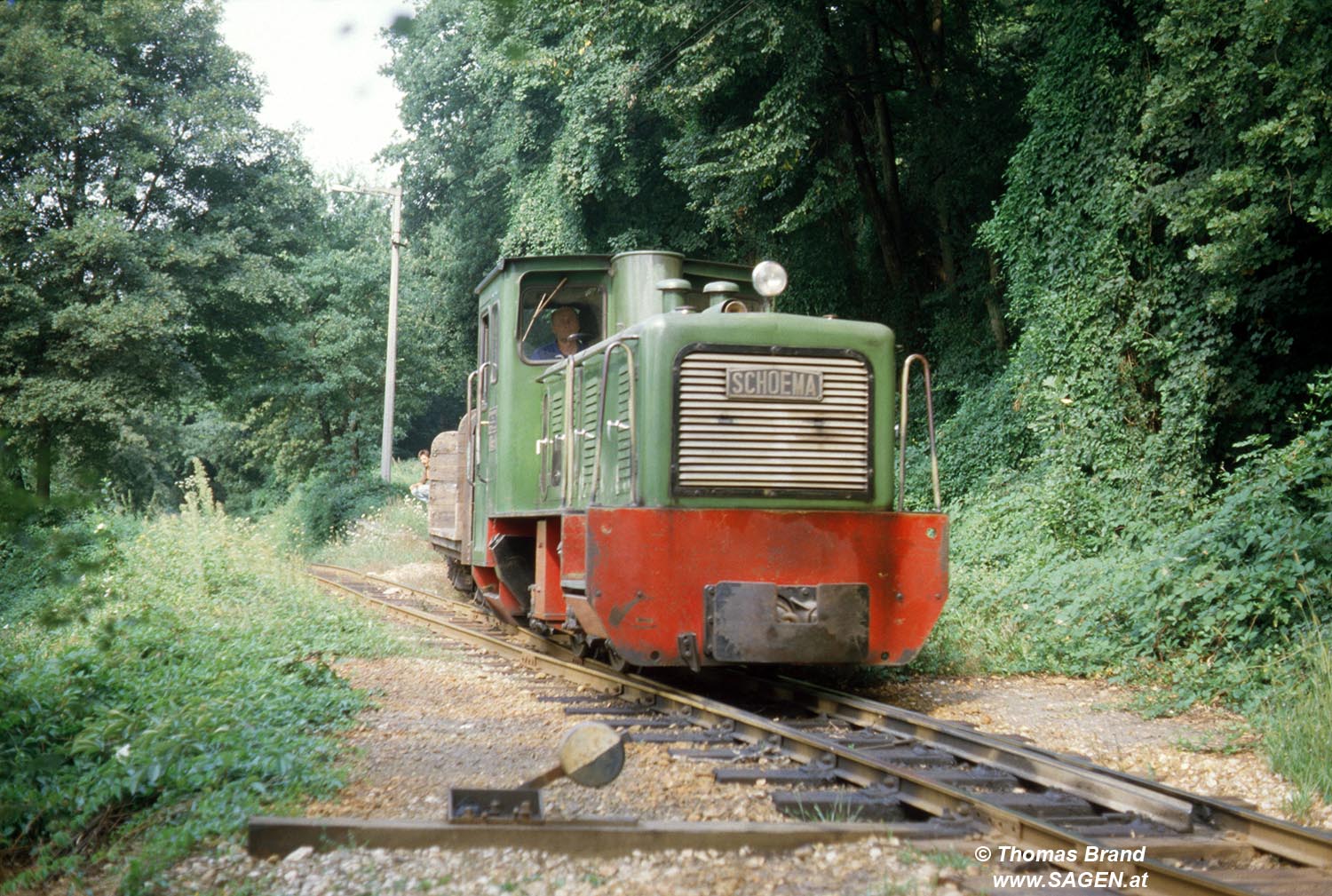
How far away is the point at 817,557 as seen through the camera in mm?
6469

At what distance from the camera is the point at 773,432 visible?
261 inches

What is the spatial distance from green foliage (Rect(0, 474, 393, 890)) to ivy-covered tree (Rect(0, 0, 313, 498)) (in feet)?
45.2

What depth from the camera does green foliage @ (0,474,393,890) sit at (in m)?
4.21

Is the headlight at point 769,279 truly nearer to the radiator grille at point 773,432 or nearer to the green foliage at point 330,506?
the radiator grille at point 773,432

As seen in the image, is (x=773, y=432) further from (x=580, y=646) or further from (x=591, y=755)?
(x=591, y=755)

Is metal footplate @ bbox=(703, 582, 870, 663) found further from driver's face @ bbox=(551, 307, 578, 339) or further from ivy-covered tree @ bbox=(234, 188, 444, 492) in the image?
ivy-covered tree @ bbox=(234, 188, 444, 492)

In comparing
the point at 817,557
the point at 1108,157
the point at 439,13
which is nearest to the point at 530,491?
the point at 817,557

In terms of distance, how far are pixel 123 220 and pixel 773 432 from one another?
63.6 feet

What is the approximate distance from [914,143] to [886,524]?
1189 cm

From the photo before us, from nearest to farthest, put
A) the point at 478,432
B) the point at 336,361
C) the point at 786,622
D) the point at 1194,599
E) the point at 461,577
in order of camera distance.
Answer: the point at 786,622, the point at 1194,599, the point at 478,432, the point at 461,577, the point at 336,361

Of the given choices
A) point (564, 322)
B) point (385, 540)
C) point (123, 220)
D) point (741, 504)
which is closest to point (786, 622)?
point (741, 504)

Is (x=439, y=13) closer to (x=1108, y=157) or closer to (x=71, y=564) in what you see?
(x=1108, y=157)

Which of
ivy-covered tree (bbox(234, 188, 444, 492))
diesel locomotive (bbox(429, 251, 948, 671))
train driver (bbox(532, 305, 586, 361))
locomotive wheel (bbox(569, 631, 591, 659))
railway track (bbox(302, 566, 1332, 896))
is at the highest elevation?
ivy-covered tree (bbox(234, 188, 444, 492))

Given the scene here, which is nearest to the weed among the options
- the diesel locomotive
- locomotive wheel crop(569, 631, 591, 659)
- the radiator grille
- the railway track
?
the railway track
